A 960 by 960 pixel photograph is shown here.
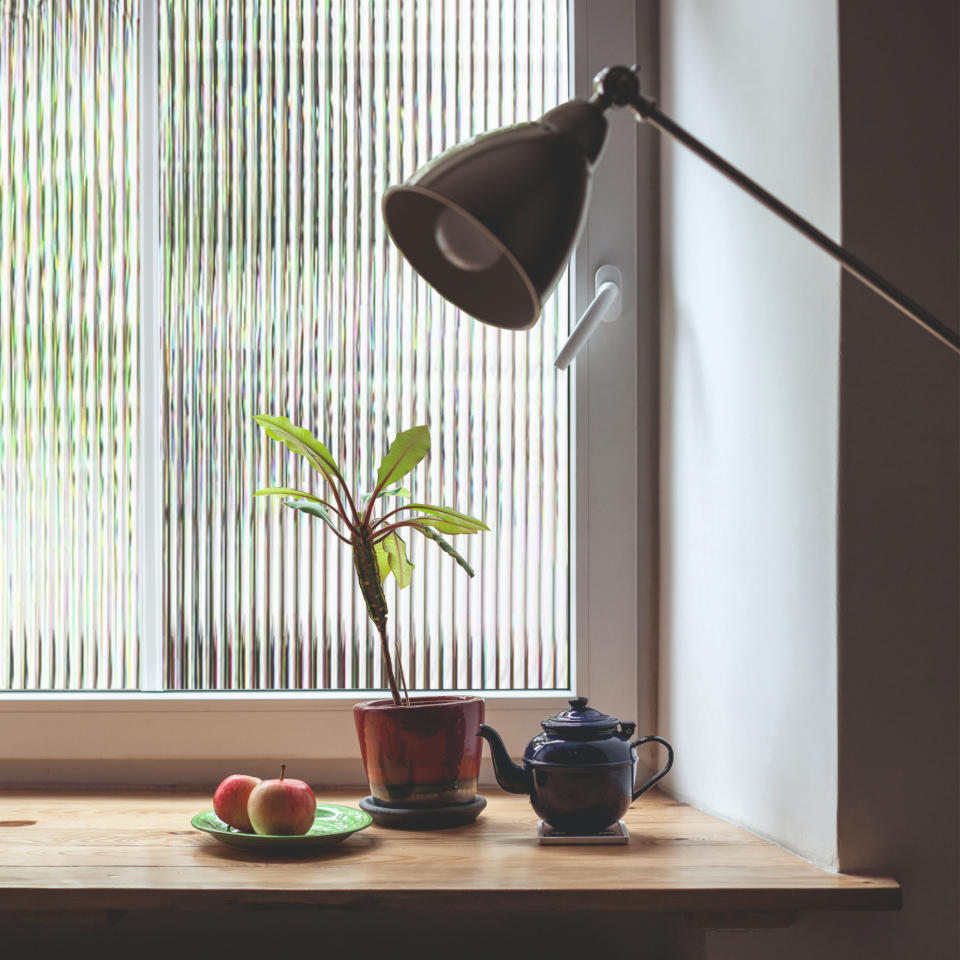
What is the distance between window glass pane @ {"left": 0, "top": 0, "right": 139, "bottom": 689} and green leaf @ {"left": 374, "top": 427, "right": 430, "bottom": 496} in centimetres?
42

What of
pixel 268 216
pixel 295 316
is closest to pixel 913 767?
pixel 295 316

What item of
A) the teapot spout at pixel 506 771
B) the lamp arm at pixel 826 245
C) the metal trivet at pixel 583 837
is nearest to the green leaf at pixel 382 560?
the teapot spout at pixel 506 771

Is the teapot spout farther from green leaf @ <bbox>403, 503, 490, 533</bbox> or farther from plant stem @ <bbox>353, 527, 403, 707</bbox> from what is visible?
green leaf @ <bbox>403, 503, 490, 533</bbox>

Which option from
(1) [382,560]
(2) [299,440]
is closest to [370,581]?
(1) [382,560]

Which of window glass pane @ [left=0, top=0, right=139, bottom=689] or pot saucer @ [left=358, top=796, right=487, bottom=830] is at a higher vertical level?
window glass pane @ [left=0, top=0, right=139, bottom=689]

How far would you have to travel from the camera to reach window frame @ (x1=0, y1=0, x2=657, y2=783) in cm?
129

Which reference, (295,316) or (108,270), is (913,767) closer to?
(295,316)

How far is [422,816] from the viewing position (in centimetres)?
107

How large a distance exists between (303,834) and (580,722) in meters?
0.30

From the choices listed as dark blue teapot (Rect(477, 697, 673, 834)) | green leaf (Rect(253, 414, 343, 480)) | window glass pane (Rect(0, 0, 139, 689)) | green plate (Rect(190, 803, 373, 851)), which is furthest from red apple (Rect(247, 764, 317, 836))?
window glass pane (Rect(0, 0, 139, 689))

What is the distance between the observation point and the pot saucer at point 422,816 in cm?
107

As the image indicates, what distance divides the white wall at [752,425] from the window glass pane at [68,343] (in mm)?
737

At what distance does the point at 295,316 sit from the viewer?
1.34m

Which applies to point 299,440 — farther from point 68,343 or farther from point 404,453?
point 68,343
